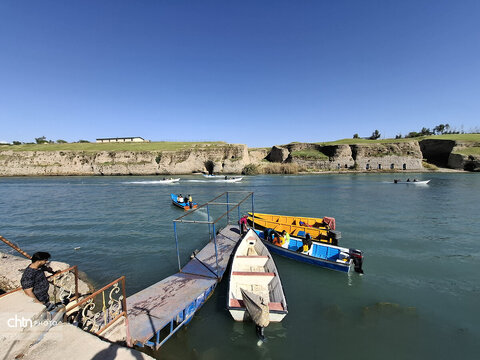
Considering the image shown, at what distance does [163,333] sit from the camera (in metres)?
8.00

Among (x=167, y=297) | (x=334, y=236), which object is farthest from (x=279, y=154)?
(x=167, y=297)

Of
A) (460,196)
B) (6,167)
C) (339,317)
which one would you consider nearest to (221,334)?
(339,317)

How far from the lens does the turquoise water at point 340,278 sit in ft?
25.3

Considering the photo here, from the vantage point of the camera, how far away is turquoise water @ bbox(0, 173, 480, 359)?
25.3 feet

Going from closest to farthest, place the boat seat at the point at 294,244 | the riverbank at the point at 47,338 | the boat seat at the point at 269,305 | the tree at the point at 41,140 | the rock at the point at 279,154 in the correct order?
the riverbank at the point at 47,338 < the boat seat at the point at 269,305 < the boat seat at the point at 294,244 < the rock at the point at 279,154 < the tree at the point at 41,140

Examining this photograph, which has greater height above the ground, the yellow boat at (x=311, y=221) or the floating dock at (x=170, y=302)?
the yellow boat at (x=311, y=221)

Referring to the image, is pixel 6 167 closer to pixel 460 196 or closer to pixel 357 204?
pixel 357 204

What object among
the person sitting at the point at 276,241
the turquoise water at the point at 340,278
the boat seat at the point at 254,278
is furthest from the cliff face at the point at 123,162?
the boat seat at the point at 254,278

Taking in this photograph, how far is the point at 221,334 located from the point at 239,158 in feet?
249

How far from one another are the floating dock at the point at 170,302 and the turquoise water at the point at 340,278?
727 millimetres

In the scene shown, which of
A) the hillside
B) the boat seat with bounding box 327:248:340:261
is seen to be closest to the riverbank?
the boat seat with bounding box 327:248:340:261

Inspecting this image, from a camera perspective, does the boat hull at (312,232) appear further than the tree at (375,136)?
No

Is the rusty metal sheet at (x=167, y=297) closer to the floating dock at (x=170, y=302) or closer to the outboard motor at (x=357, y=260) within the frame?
the floating dock at (x=170, y=302)

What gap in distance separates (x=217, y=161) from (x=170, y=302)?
252 ft
